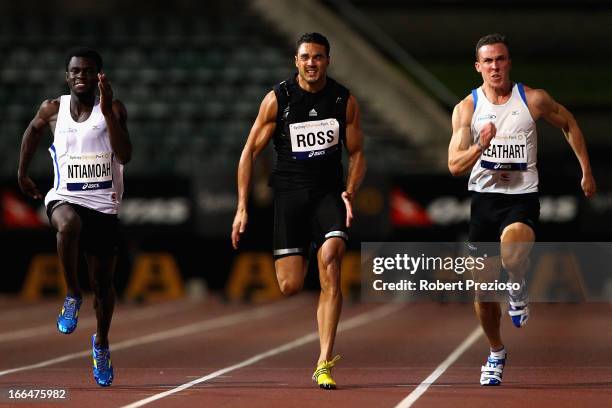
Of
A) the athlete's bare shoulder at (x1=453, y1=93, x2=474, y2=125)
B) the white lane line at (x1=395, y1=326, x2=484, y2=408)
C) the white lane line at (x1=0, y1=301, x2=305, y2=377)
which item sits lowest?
the white lane line at (x1=0, y1=301, x2=305, y2=377)

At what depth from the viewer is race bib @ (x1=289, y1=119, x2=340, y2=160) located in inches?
382

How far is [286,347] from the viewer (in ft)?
45.4

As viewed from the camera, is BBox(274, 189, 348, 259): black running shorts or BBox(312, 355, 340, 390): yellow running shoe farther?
BBox(274, 189, 348, 259): black running shorts

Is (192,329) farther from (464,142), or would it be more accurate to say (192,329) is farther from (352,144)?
(464,142)

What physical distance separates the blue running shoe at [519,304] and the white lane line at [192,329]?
153 inches

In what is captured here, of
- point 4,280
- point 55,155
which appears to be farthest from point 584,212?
point 55,155

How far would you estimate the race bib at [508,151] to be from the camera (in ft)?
31.6

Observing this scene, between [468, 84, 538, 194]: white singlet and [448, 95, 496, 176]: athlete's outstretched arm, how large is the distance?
0.05 metres

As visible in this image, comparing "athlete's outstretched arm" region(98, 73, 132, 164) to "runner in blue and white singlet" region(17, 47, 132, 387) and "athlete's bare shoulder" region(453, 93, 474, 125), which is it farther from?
"athlete's bare shoulder" region(453, 93, 474, 125)

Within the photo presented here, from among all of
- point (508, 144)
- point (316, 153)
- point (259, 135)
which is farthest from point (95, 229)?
point (508, 144)

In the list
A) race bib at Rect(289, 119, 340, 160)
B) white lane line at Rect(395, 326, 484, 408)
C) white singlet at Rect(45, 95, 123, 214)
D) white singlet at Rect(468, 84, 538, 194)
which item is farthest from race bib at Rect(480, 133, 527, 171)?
white singlet at Rect(45, 95, 123, 214)

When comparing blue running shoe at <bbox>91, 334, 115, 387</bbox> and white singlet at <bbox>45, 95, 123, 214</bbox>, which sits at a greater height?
white singlet at <bbox>45, 95, 123, 214</bbox>

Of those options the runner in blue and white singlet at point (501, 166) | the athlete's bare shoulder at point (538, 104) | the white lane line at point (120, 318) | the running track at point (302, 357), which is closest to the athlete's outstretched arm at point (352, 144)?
the runner in blue and white singlet at point (501, 166)

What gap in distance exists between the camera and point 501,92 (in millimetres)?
9680
